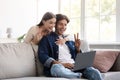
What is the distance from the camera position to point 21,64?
2.53 m

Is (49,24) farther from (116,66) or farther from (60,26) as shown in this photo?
(116,66)

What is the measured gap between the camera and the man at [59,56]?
8.15ft

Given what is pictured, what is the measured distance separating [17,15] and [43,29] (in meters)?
2.31

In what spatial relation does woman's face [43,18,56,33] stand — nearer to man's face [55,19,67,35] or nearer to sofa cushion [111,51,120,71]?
man's face [55,19,67,35]

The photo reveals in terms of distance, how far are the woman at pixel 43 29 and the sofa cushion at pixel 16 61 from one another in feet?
0.68

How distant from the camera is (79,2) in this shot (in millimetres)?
4793

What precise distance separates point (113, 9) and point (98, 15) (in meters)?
0.33

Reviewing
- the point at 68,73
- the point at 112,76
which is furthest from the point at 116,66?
the point at 68,73

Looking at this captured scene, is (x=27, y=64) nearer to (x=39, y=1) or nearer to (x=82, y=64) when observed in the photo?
(x=82, y=64)

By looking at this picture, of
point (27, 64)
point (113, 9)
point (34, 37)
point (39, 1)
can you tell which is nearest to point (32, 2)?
point (39, 1)

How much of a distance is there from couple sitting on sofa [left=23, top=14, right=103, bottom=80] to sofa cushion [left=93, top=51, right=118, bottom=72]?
0.37 meters

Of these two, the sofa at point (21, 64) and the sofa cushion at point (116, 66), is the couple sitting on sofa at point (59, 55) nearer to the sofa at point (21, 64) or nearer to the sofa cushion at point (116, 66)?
the sofa at point (21, 64)

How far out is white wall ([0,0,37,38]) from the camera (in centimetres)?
487

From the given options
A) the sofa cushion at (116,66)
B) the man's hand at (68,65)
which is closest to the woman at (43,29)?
the man's hand at (68,65)
